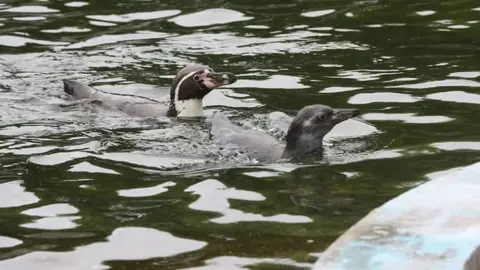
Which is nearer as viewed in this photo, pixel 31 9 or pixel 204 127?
pixel 204 127

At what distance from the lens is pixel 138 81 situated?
12.1 meters

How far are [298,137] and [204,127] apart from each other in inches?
60.9

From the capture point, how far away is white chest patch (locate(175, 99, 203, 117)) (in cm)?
1084

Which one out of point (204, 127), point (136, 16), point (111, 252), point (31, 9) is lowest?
point (204, 127)

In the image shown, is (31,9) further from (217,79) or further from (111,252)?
(111,252)

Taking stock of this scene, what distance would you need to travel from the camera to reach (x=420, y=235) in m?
5.47

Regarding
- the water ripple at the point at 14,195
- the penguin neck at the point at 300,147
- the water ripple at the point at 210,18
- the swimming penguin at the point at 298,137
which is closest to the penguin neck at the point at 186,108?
the swimming penguin at the point at 298,137

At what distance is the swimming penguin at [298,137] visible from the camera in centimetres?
900

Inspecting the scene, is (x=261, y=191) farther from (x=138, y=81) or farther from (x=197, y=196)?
(x=138, y=81)

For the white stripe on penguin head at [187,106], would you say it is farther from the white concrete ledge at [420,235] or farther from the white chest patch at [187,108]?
the white concrete ledge at [420,235]

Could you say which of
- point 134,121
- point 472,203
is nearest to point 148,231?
point 472,203

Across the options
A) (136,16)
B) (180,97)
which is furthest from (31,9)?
(180,97)

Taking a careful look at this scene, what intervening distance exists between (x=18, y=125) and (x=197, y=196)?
120 inches

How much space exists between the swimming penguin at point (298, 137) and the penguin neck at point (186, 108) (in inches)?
60.7
